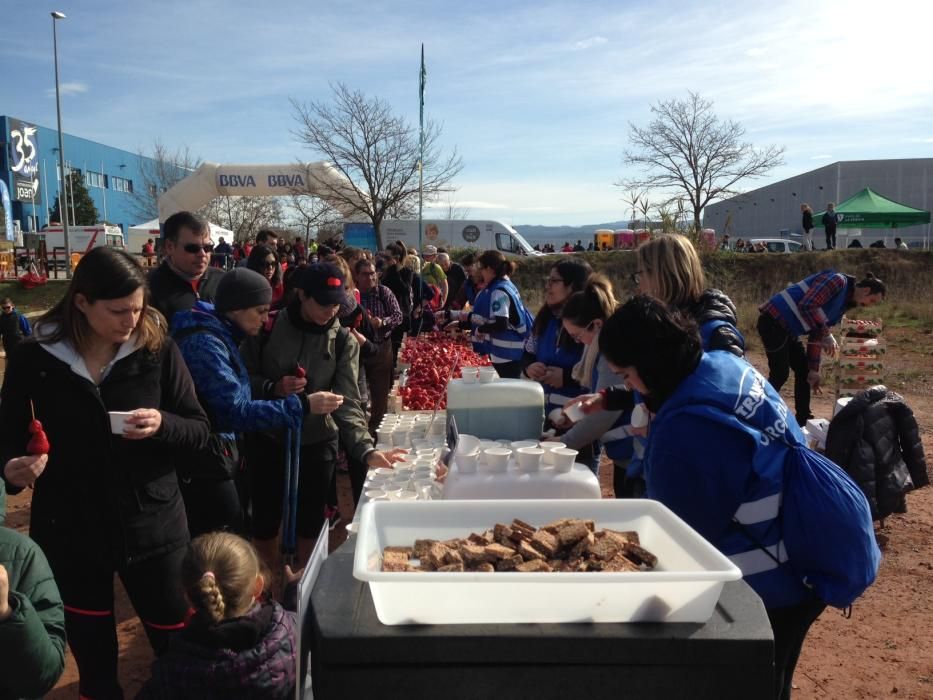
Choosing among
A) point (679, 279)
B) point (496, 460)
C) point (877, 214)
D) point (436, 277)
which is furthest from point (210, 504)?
point (877, 214)

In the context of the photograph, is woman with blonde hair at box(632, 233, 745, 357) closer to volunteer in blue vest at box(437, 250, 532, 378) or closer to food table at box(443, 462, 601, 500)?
food table at box(443, 462, 601, 500)

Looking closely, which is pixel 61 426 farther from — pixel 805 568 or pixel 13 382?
pixel 805 568

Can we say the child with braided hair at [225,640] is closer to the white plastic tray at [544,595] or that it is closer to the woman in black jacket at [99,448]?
the woman in black jacket at [99,448]

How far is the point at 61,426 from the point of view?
2.29 metres

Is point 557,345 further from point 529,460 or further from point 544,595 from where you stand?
point 544,595

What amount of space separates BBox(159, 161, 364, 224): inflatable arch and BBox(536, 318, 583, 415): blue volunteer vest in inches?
735

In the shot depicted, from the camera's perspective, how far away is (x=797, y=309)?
694cm

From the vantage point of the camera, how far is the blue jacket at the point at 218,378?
2898 millimetres

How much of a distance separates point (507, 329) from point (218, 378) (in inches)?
157

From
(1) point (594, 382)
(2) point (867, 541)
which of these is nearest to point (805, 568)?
(2) point (867, 541)

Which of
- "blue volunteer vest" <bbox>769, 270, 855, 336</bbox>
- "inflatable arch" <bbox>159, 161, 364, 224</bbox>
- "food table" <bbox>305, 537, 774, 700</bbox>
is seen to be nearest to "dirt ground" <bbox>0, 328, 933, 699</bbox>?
"blue volunteer vest" <bbox>769, 270, 855, 336</bbox>

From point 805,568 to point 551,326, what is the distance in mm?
3017

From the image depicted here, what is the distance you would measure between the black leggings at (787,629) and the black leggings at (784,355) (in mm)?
5497

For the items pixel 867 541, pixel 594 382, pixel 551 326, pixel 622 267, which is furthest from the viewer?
pixel 622 267
